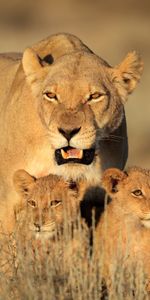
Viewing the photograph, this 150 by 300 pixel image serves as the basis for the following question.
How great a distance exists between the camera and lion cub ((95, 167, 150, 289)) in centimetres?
763

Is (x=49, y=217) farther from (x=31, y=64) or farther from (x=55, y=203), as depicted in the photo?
(x=31, y=64)

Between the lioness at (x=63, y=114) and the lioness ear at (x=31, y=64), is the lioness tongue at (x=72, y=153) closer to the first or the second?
the lioness at (x=63, y=114)

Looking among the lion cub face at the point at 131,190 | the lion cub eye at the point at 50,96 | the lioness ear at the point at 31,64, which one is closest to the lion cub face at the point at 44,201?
the lion cub face at the point at 131,190

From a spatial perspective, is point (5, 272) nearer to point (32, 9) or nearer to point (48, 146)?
point (48, 146)

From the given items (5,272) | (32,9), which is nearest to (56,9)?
(32,9)

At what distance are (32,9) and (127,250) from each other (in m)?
24.6

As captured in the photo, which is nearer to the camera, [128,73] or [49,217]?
[49,217]

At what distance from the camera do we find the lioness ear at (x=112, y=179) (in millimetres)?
8094

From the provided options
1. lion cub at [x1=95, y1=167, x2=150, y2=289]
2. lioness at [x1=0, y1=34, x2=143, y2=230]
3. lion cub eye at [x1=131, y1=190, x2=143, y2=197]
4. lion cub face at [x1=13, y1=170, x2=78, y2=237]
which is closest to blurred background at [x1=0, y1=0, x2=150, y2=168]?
lioness at [x1=0, y1=34, x2=143, y2=230]

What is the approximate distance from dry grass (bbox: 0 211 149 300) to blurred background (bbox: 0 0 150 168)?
11212 mm

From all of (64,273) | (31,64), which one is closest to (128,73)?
(31,64)

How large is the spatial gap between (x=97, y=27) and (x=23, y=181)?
2109cm

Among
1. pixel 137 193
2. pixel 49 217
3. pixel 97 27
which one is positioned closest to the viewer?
pixel 49 217

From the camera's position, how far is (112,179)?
8.16m
